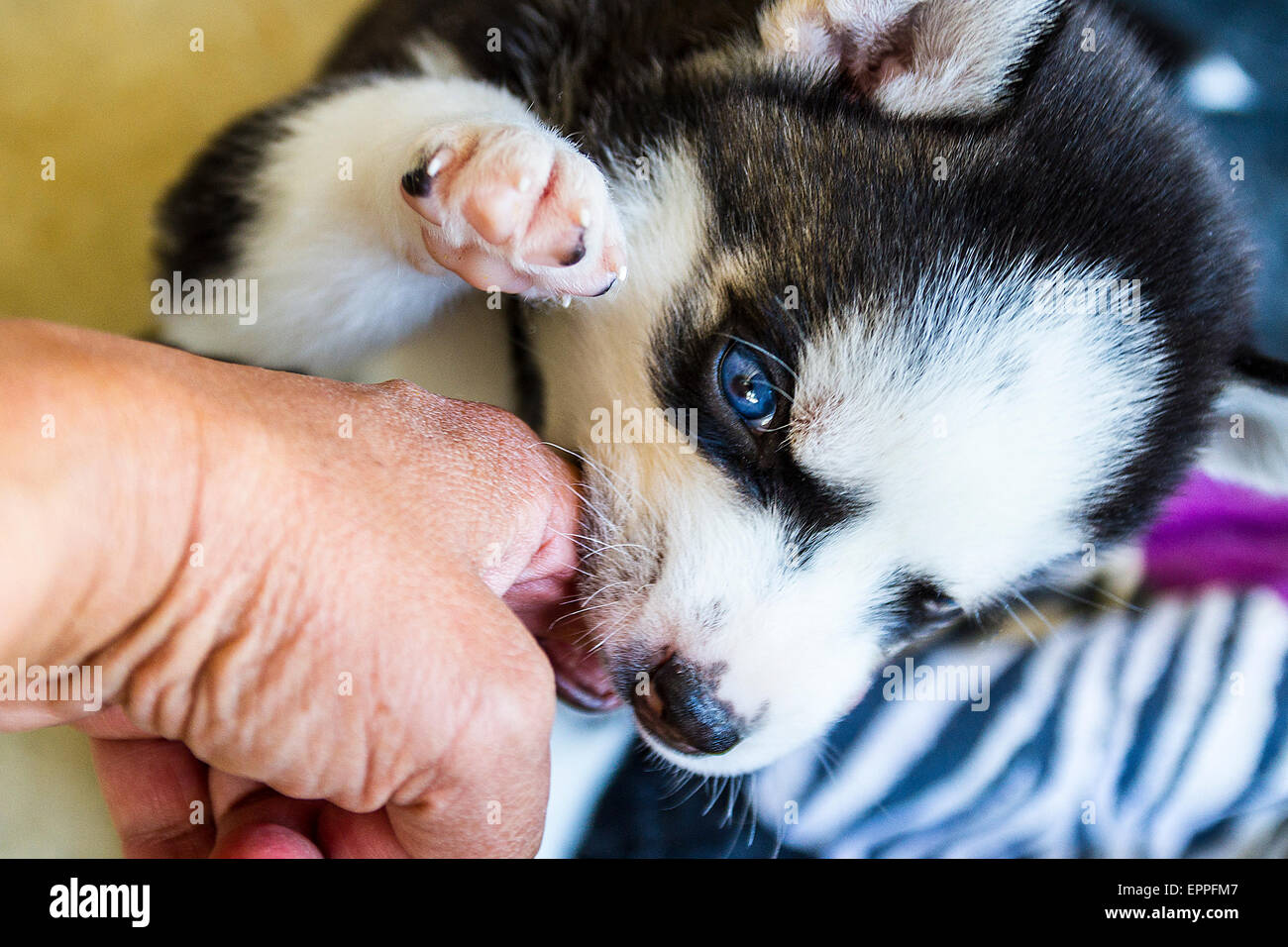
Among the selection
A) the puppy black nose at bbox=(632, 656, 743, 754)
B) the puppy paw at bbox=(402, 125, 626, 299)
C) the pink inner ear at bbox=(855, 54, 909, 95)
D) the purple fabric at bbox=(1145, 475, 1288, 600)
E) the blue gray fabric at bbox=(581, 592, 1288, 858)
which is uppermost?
the pink inner ear at bbox=(855, 54, 909, 95)

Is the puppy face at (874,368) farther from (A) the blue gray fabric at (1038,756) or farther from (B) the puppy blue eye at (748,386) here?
(A) the blue gray fabric at (1038,756)

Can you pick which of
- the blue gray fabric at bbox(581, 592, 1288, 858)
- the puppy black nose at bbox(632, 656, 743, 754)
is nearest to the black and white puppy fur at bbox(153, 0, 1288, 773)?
the puppy black nose at bbox(632, 656, 743, 754)

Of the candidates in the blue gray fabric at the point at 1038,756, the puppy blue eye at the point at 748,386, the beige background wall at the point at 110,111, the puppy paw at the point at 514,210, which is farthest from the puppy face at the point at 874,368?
the beige background wall at the point at 110,111

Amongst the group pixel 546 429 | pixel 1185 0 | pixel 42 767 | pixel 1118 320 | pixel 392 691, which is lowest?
pixel 42 767

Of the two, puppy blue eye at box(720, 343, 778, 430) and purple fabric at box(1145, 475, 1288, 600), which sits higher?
puppy blue eye at box(720, 343, 778, 430)

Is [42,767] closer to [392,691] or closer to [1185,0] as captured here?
[392,691]

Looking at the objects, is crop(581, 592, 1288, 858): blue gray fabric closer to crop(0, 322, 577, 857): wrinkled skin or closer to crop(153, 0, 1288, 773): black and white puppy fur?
crop(153, 0, 1288, 773): black and white puppy fur

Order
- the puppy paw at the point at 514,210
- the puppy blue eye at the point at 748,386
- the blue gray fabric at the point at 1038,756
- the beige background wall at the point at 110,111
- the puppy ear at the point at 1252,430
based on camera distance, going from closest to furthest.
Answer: the puppy paw at the point at 514,210, the puppy blue eye at the point at 748,386, the puppy ear at the point at 1252,430, the blue gray fabric at the point at 1038,756, the beige background wall at the point at 110,111
